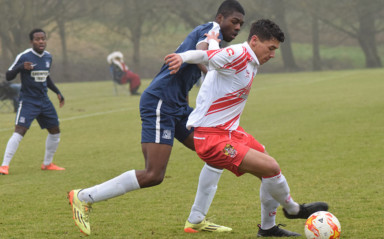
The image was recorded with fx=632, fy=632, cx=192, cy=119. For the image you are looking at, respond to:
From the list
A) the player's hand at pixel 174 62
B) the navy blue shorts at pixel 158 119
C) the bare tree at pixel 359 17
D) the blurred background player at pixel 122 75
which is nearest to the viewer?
the player's hand at pixel 174 62

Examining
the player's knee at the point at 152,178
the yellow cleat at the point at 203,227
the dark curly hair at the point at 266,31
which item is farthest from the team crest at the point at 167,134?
the dark curly hair at the point at 266,31

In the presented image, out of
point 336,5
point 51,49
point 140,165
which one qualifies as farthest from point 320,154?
point 336,5

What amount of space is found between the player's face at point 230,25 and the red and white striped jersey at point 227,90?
0.62 m

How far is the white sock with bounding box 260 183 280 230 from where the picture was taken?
17.0 ft

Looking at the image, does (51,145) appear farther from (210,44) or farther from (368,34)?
(368,34)

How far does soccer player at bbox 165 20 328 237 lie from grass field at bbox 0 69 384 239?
58 centimetres

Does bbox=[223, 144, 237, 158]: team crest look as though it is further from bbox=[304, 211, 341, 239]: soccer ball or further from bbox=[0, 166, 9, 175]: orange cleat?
bbox=[0, 166, 9, 175]: orange cleat

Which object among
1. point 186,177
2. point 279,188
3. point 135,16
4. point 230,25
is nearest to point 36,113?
point 186,177

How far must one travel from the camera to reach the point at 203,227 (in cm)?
557

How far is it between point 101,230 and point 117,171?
3589 millimetres

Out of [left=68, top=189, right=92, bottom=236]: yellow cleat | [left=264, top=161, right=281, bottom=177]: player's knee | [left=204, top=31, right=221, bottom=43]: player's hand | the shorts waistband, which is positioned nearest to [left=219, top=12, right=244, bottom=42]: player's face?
[left=204, top=31, right=221, bottom=43]: player's hand

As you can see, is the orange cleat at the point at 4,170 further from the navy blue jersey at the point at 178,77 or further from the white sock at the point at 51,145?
the navy blue jersey at the point at 178,77

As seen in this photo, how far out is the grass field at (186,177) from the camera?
19.0ft

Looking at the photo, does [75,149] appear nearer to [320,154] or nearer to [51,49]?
[320,154]
